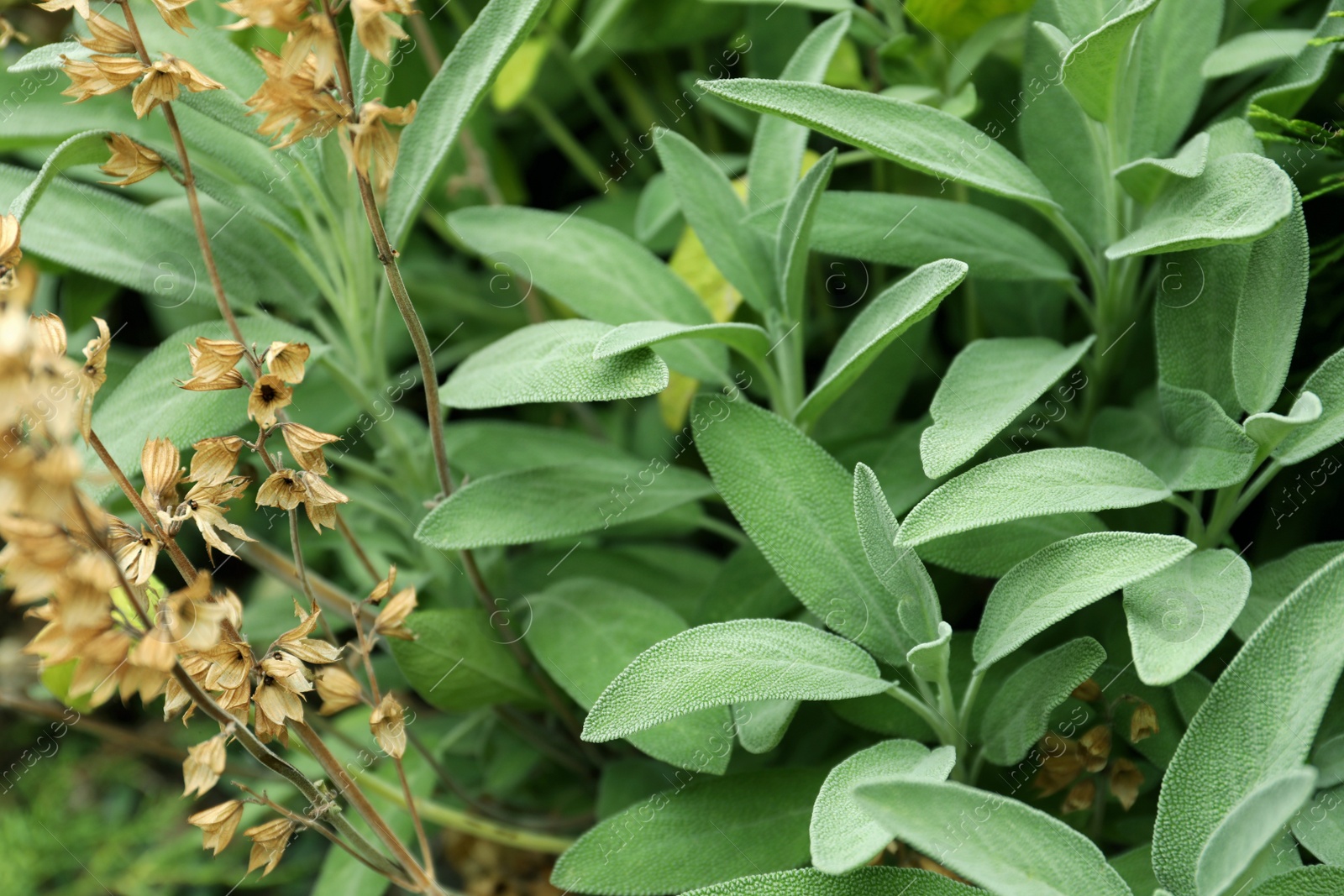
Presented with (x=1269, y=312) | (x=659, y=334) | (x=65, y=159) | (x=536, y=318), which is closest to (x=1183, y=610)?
(x=1269, y=312)

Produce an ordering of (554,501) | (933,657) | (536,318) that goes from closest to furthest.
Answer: (933,657) → (554,501) → (536,318)

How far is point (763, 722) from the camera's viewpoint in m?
0.50

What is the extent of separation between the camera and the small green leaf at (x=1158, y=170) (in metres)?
0.48

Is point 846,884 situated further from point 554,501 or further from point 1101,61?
point 1101,61

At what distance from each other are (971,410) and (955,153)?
0.13 m

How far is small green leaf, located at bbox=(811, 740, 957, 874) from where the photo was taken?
395 mm

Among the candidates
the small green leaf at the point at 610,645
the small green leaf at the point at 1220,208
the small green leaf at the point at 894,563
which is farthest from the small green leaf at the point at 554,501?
→ the small green leaf at the point at 1220,208

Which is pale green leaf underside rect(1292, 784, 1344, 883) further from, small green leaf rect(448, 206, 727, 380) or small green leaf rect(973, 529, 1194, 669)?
small green leaf rect(448, 206, 727, 380)

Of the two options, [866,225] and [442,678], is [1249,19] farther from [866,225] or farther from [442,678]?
[442,678]

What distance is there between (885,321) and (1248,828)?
259 millimetres

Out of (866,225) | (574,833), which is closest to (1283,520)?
(866,225)

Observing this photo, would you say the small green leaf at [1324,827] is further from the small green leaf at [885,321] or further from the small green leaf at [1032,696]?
the small green leaf at [885,321]

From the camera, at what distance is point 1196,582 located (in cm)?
46

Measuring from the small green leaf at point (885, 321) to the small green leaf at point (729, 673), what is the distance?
128 mm
